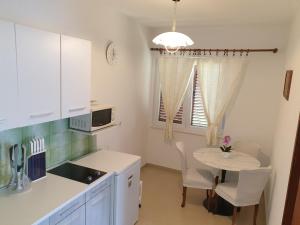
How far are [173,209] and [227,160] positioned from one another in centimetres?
98

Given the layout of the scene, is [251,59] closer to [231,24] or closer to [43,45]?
[231,24]

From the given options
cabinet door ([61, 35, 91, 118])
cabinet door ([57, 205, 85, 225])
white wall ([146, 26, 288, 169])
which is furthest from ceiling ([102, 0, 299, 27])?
cabinet door ([57, 205, 85, 225])

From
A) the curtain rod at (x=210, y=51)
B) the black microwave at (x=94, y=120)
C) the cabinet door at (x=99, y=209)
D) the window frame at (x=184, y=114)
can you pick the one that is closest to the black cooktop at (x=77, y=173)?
the cabinet door at (x=99, y=209)

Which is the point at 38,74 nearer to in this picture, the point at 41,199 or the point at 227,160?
the point at 41,199

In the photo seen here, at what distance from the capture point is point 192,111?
413 centimetres

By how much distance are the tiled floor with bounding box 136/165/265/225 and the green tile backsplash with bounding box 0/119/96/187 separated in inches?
A: 45.2

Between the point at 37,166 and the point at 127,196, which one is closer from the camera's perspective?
the point at 37,166

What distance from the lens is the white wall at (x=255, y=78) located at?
3463 mm

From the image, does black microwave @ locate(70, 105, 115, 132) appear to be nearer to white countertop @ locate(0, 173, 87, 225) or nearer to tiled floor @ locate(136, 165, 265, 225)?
white countertop @ locate(0, 173, 87, 225)

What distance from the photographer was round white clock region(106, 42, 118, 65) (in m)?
2.99

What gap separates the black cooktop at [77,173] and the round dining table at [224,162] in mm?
1438

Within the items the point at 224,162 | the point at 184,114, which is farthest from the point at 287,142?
the point at 184,114

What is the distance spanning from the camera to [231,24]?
11.6 feet

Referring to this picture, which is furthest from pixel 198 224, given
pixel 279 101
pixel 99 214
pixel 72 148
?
pixel 279 101
